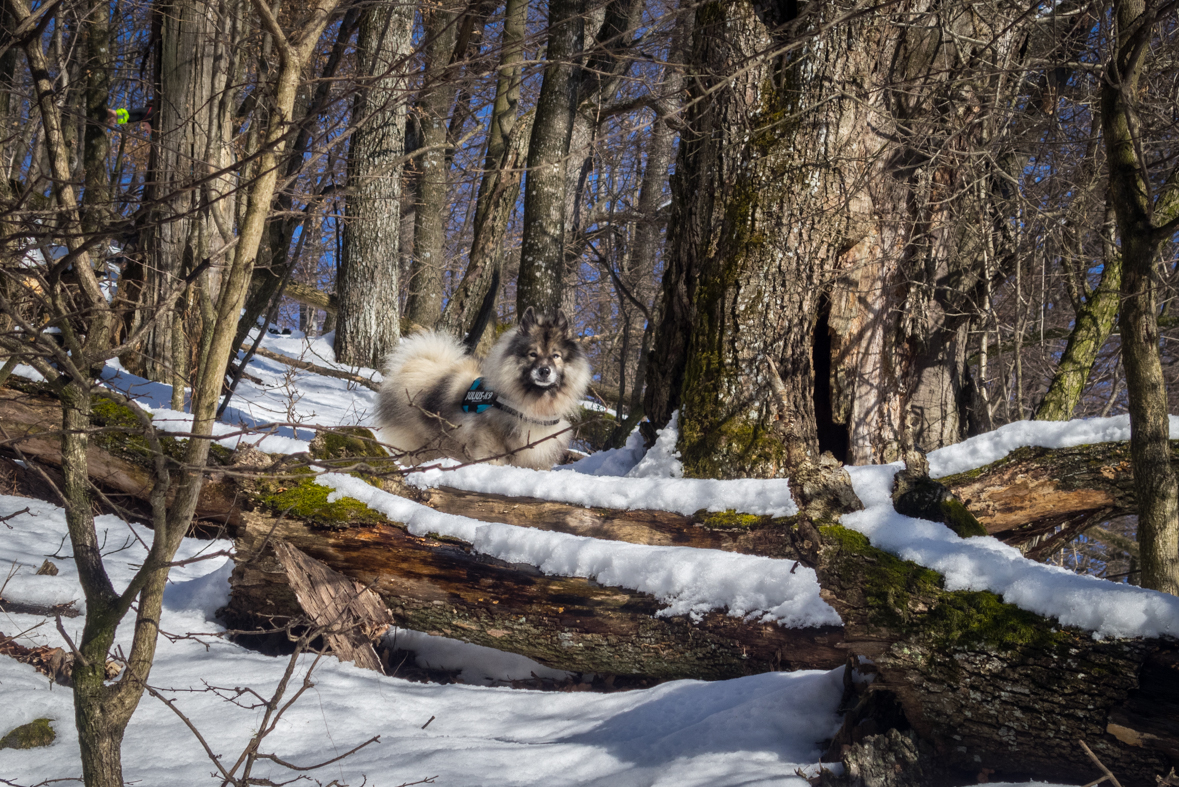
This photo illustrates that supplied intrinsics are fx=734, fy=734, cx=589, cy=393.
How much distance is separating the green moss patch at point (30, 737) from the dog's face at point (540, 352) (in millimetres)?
3932

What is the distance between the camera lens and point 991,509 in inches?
144

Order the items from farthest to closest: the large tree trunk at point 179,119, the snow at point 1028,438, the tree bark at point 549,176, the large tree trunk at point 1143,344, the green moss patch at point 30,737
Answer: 1. the tree bark at point 549,176
2. the large tree trunk at point 179,119
3. the snow at point 1028,438
4. the large tree trunk at point 1143,344
5. the green moss patch at point 30,737

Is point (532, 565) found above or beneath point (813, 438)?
beneath

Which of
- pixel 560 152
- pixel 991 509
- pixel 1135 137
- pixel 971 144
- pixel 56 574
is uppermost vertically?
pixel 560 152

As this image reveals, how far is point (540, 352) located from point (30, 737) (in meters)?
4.19

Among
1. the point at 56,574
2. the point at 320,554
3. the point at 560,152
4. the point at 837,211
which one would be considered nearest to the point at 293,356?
the point at 560,152

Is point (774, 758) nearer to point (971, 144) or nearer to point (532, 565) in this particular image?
point (532, 565)

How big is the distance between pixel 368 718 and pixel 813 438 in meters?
2.92

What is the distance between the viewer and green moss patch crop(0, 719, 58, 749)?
2.59m

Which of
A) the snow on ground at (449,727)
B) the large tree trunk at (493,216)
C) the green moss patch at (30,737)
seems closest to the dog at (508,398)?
the large tree trunk at (493,216)

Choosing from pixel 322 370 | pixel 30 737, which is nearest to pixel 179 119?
pixel 30 737

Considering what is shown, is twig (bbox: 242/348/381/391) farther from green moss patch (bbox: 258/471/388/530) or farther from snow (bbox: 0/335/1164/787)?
green moss patch (bbox: 258/471/388/530)

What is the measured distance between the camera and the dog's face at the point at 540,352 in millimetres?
6098

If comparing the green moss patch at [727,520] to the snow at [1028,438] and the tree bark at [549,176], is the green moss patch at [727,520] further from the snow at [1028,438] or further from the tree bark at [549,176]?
the tree bark at [549,176]
